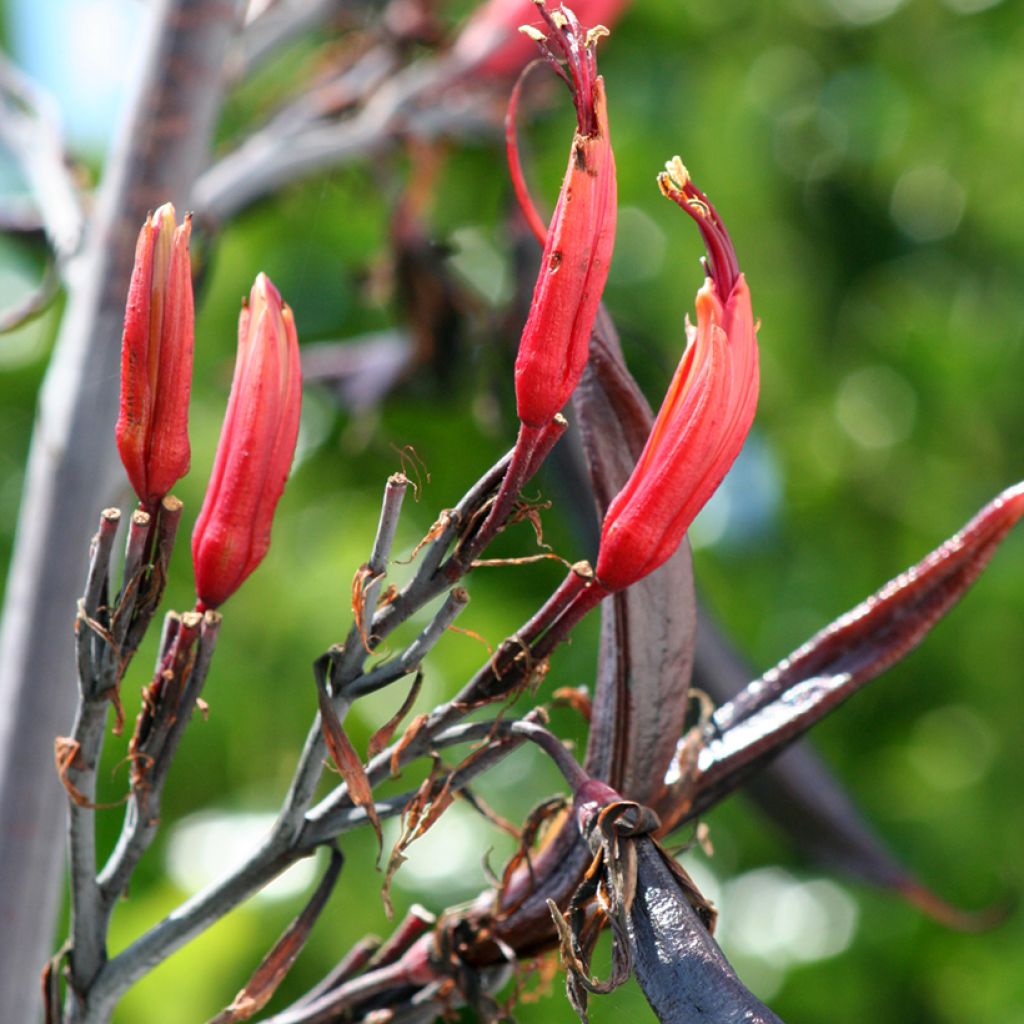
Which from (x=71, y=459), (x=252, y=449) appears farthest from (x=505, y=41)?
(x=252, y=449)

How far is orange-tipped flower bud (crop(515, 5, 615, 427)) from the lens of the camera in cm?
20

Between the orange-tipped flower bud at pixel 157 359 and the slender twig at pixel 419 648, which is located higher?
the orange-tipped flower bud at pixel 157 359

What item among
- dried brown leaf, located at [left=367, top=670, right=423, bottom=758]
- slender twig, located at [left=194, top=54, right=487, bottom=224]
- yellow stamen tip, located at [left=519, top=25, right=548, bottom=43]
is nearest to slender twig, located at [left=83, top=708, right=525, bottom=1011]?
dried brown leaf, located at [left=367, top=670, right=423, bottom=758]

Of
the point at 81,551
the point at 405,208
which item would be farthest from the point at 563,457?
the point at 405,208

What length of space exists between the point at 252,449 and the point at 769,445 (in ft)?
2.26

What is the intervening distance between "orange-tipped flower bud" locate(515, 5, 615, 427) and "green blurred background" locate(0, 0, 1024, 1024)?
0.19 metres

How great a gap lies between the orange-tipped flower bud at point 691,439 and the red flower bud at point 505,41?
1.12 feet

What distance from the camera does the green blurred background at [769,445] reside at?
64cm

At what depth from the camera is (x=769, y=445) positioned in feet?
2.87

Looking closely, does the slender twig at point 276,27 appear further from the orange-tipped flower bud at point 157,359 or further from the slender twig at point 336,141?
the orange-tipped flower bud at point 157,359

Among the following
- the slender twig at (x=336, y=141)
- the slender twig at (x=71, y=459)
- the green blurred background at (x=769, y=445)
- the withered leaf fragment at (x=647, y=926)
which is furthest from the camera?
the green blurred background at (x=769, y=445)

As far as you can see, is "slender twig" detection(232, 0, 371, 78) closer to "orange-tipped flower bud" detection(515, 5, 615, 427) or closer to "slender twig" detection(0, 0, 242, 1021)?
"slender twig" detection(0, 0, 242, 1021)

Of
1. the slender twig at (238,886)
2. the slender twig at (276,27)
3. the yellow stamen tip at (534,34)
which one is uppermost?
the slender twig at (276,27)

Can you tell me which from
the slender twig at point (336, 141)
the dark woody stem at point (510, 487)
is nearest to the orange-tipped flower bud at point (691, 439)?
the dark woody stem at point (510, 487)
